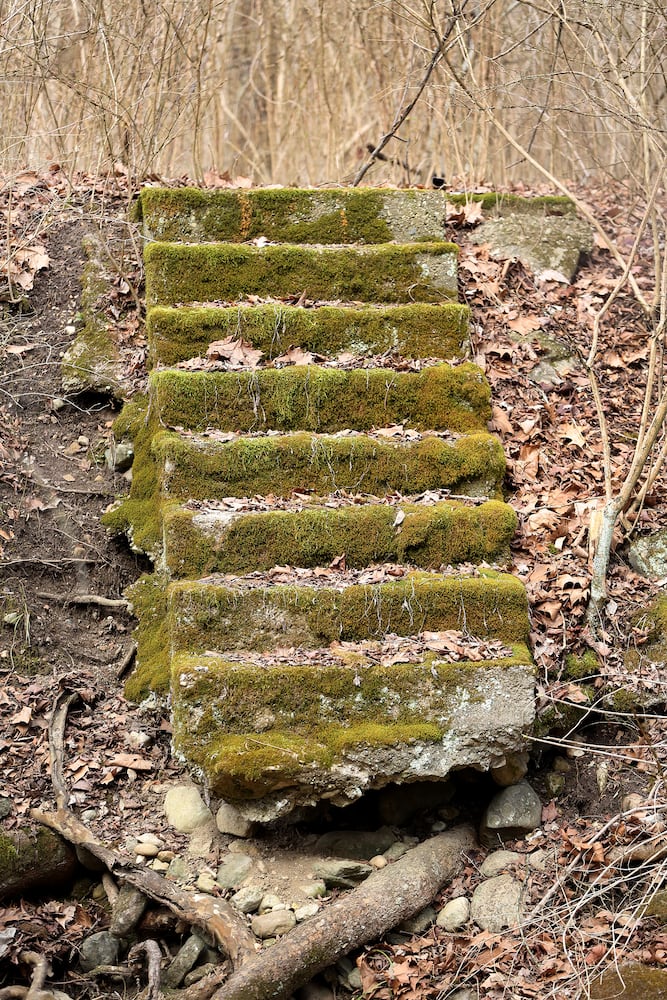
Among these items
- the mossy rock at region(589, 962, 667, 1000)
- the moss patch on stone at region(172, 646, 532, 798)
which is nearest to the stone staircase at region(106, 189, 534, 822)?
the moss patch on stone at region(172, 646, 532, 798)

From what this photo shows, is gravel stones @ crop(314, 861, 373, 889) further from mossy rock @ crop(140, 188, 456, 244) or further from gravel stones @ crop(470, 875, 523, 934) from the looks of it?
mossy rock @ crop(140, 188, 456, 244)

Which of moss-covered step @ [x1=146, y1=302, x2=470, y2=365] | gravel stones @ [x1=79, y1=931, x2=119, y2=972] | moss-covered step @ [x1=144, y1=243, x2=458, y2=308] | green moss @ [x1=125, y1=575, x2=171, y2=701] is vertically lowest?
gravel stones @ [x1=79, y1=931, x2=119, y2=972]

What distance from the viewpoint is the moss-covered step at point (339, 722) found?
3928 mm

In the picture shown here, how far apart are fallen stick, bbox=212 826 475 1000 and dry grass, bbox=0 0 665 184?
4.07 meters

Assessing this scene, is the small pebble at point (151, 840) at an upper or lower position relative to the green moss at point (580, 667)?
lower

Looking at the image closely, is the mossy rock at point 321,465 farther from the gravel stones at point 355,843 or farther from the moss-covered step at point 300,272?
the gravel stones at point 355,843

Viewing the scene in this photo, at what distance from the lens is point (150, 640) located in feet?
16.2

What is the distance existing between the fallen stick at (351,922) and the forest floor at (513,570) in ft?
0.37

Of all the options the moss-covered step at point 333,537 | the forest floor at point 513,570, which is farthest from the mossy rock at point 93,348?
the moss-covered step at point 333,537

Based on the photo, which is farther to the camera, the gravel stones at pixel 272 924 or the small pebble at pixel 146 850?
the small pebble at pixel 146 850

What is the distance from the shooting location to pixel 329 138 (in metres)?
8.51

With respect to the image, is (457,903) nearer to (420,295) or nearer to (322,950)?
(322,950)

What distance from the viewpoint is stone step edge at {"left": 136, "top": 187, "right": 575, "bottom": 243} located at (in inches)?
245

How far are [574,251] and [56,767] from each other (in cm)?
513
